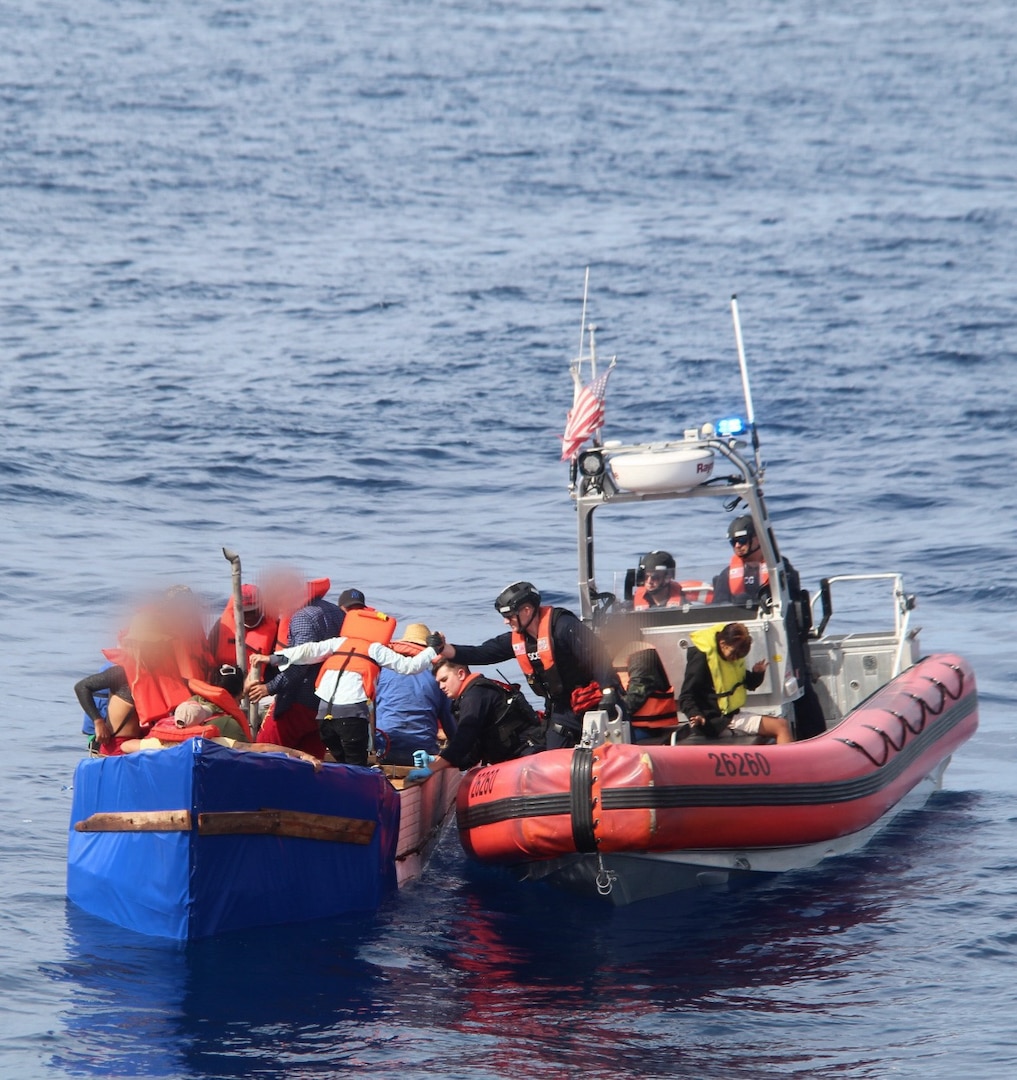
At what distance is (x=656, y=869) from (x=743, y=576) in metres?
2.39

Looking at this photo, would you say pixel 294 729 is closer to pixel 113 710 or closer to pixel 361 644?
pixel 361 644

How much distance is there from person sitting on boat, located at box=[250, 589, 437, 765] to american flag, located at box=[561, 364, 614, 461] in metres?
1.98

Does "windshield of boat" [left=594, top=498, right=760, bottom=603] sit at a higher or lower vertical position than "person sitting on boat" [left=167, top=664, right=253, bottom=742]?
higher

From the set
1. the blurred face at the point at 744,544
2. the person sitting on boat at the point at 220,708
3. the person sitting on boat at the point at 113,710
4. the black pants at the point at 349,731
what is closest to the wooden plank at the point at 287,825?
the black pants at the point at 349,731

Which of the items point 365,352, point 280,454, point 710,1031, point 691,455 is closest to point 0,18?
point 365,352

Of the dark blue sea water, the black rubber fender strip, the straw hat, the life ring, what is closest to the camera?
the dark blue sea water

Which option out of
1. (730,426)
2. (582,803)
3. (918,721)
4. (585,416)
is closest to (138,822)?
(582,803)

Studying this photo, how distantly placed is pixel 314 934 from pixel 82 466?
14028 mm

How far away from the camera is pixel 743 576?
441 inches

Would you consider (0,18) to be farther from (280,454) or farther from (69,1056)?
(69,1056)

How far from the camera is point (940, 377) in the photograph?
27.0m

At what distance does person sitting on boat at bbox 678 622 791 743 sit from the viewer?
1023 centimetres

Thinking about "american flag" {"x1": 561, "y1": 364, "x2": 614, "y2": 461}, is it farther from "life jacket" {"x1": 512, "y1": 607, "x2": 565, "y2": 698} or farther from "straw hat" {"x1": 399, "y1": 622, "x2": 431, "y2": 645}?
"straw hat" {"x1": 399, "y1": 622, "x2": 431, "y2": 645}

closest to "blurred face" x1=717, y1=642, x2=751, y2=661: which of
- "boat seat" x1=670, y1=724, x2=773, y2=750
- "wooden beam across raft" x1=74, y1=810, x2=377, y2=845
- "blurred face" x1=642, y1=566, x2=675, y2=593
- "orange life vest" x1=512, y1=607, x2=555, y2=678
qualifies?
"boat seat" x1=670, y1=724, x2=773, y2=750
